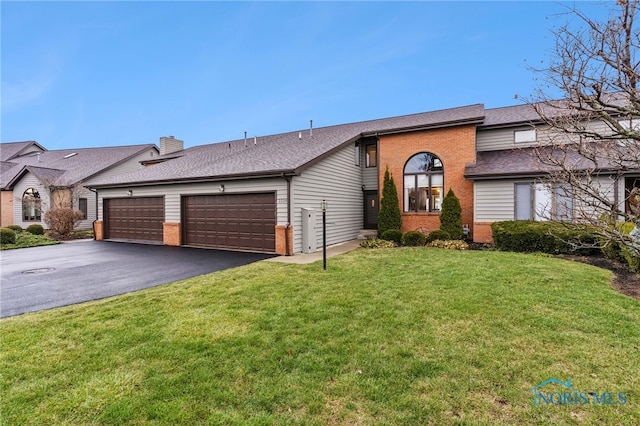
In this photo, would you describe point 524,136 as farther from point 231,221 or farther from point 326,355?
point 326,355

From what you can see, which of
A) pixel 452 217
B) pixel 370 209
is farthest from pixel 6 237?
pixel 452 217

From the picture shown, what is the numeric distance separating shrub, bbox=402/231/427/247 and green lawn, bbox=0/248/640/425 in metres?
6.37

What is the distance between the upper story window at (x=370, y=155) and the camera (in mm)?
16250

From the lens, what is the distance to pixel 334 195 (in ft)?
44.7

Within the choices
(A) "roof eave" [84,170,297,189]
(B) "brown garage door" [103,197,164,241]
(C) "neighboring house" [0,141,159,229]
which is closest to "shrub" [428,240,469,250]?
(A) "roof eave" [84,170,297,189]

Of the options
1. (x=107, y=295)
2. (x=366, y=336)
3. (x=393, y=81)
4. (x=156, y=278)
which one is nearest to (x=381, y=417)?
(x=366, y=336)

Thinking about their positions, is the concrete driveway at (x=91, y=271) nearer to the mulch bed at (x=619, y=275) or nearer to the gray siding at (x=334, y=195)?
the gray siding at (x=334, y=195)

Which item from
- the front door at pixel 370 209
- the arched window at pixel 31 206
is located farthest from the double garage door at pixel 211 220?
the arched window at pixel 31 206

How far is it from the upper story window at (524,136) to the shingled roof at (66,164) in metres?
25.7

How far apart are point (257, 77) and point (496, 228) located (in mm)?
31910

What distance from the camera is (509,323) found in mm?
4504

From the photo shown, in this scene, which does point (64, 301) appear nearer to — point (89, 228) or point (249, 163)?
point (249, 163)

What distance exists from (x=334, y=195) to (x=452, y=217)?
5.06 meters

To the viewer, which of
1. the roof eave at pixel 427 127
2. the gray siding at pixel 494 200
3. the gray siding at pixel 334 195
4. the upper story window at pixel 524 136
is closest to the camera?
the gray siding at pixel 334 195
